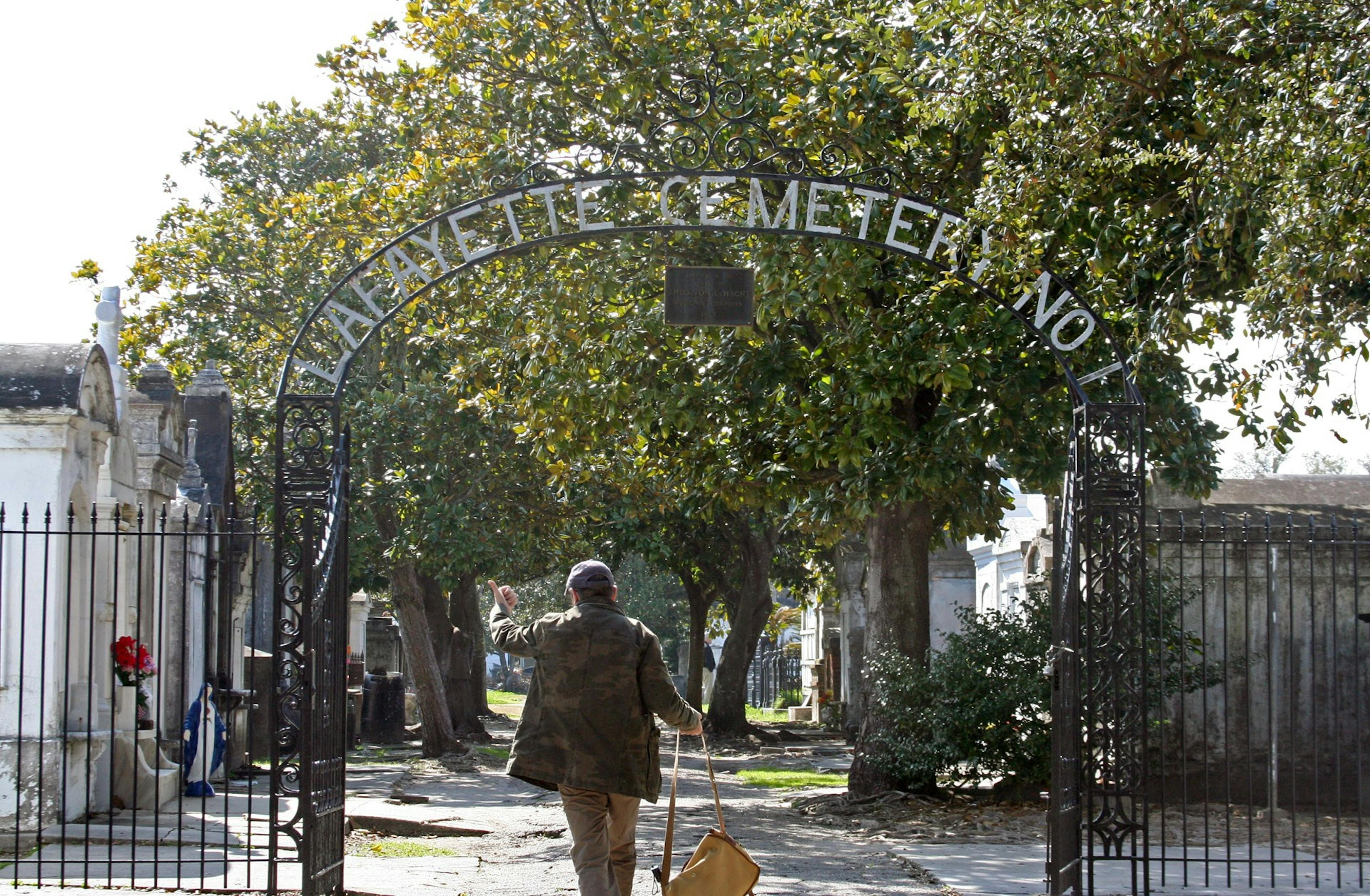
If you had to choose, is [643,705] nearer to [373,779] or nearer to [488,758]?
[373,779]

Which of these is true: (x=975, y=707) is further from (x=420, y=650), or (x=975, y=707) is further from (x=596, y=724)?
(x=420, y=650)

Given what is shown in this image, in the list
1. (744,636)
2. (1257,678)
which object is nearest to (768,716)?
(744,636)

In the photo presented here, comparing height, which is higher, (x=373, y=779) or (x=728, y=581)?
(x=728, y=581)

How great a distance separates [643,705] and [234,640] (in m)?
12.4

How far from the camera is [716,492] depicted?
1492 centimetres

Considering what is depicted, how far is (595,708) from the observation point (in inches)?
293

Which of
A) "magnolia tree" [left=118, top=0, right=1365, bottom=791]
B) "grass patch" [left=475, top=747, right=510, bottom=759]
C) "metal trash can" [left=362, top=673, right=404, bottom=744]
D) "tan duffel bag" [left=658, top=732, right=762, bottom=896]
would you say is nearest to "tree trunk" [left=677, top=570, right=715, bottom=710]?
"grass patch" [left=475, top=747, right=510, bottom=759]

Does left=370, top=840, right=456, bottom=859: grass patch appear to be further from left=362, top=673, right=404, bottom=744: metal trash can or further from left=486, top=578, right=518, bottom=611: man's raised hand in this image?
left=362, top=673, right=404, bottom=744: metal trash can

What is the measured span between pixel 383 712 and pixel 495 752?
237 centimetres

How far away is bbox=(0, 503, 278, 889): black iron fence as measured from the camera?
9.38 metres

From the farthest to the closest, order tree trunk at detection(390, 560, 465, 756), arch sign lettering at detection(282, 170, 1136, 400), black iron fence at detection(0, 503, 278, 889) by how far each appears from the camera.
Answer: tree trunk at detection(390, 560, 465, 756)
black iron fence at detection(0, 503, 278, 889)
arch sign lettering at detection(282, 170, 1136, 400)

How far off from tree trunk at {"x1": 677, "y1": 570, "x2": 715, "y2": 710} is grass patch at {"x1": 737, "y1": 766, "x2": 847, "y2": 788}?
342 inches

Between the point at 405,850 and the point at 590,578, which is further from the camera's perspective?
the point at 405,850

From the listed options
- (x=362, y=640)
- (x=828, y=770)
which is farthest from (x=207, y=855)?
A: (x=362, y=640)
